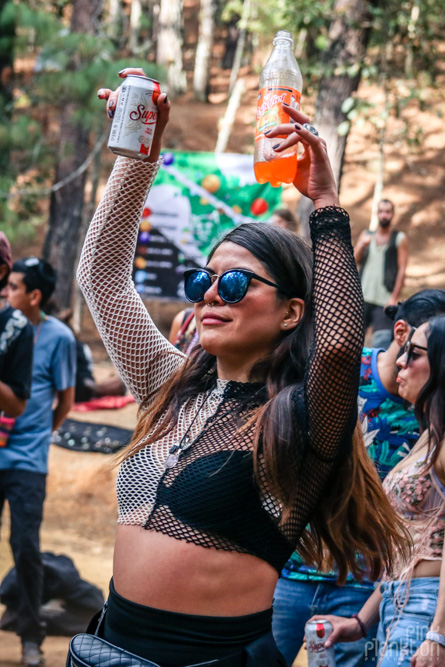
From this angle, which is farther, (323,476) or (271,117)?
(271,117)

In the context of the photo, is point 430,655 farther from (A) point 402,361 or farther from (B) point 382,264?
(B) point 382,264

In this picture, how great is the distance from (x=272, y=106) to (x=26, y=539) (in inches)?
145

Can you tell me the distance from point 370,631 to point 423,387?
1023 millimetres

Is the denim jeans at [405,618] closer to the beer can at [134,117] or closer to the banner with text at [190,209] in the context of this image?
the beer can at [134,117]

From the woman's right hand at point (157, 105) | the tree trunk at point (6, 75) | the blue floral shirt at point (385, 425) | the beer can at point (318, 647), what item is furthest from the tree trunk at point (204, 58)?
the beer can at point (318, 647)

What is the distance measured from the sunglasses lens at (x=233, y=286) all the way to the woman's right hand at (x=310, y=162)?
27 centimetres

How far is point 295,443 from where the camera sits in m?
1.94

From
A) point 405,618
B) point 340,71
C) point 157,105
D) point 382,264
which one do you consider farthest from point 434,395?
point 382,264

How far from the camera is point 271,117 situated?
95.4 inches

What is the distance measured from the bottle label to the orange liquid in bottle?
0.16 m

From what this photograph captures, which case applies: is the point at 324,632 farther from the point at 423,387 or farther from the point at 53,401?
the point at 53,401

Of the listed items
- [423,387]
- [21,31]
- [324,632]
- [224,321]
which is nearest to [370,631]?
[324,632]

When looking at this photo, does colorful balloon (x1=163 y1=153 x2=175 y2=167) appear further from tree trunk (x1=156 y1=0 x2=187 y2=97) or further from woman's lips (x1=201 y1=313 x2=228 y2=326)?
tree trunk (x1=156 y1=0 x2=187 y2=97)

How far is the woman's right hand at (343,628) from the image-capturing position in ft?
9.85
